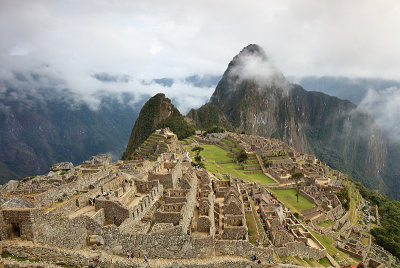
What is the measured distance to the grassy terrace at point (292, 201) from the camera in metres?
36.9

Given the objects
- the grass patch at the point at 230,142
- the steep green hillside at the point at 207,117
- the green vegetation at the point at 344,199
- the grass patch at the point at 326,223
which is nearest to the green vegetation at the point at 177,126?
the grass patch at the point at 230,142

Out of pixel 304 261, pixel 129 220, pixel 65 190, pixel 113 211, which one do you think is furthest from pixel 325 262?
pixel 65 190

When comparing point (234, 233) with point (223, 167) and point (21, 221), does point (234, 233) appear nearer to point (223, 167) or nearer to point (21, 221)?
point (21, 221)

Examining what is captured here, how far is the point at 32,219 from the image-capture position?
11.8 metres

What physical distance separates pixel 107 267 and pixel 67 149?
46.0 meters

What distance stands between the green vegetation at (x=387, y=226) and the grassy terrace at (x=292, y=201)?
10773mm

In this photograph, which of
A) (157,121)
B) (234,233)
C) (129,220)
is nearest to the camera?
(129,220)

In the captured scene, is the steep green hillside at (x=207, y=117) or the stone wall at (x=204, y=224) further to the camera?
the steep green hillside at (x=207, y=117)

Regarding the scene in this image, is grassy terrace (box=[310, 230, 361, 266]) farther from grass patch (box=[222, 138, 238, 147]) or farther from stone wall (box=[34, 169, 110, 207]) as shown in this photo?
grass patch (box=[222, 138, 238, 147])

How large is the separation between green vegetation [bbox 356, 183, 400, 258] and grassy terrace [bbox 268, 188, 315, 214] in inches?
424

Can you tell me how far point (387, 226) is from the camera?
4366cm

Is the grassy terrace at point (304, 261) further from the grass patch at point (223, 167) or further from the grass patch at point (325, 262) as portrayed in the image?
the grass patch at point (223, 167)

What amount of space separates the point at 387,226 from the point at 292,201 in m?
19.5

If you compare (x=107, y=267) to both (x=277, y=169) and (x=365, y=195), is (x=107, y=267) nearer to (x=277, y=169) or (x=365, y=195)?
(x=277, y=169)
